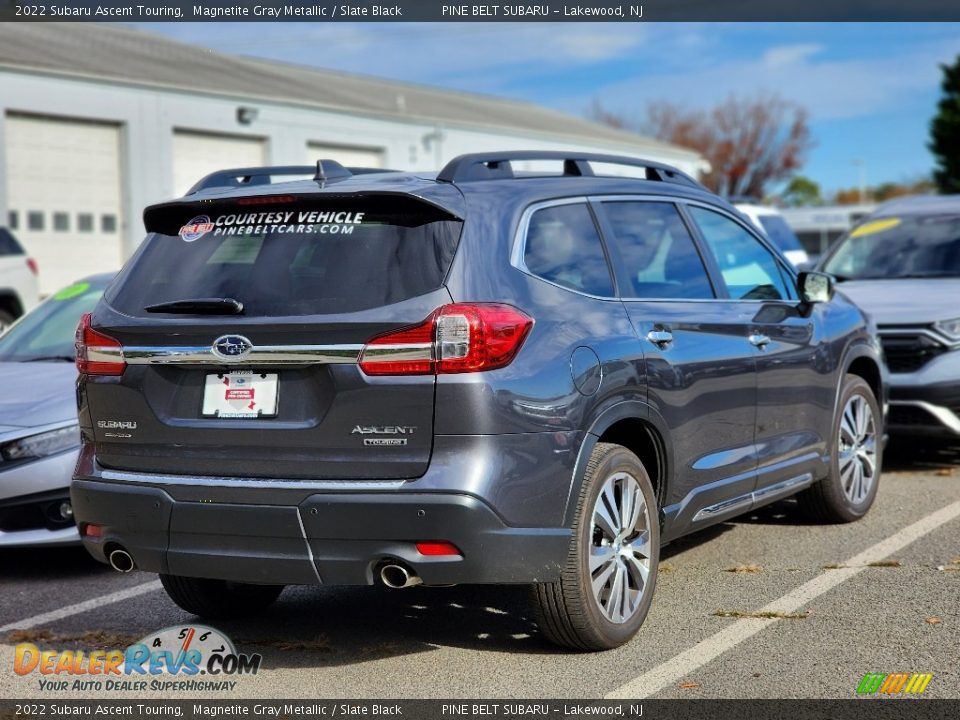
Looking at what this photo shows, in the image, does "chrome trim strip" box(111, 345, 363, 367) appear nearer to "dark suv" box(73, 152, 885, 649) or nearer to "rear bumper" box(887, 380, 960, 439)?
"dark suv" box(73, 152, 885, 649)

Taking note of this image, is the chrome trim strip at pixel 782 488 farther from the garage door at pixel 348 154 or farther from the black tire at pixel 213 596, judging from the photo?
the garage door at pixel 348 154

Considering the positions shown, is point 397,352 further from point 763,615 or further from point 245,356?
point 763,615

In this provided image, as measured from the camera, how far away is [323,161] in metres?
4.98

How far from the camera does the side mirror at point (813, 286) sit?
644 centimetres

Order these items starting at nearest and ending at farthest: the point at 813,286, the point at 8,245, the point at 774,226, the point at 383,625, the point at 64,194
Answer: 1. the point at 383,625
2. the point at 813,286
3. the point at 8,245
4. the point at 774,226
5. the point at 64,194

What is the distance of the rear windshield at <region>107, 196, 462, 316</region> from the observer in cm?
433

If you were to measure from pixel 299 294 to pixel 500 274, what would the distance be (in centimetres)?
71

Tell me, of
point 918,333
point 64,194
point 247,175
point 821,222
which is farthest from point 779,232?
point 821,222

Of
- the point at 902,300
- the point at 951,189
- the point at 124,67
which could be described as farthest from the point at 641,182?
the point at 951,189

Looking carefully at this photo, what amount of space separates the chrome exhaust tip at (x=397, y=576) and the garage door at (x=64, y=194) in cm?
2082

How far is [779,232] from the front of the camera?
1628 centimetres

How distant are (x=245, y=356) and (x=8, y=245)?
12.3m

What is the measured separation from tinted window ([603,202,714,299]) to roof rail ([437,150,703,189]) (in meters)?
0.22

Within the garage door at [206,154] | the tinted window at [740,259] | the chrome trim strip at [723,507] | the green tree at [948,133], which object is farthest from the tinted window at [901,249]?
the green tree at [948,133]
